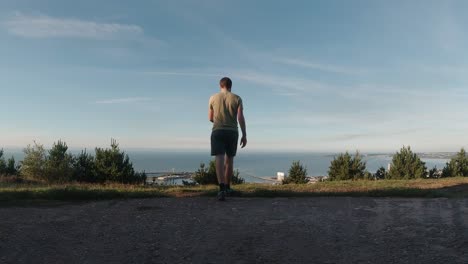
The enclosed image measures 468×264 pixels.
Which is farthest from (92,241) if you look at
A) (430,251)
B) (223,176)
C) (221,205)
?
(430,251)

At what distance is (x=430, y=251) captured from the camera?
134 inches

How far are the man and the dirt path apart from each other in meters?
0.83

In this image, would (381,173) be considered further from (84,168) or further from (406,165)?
(84,168)

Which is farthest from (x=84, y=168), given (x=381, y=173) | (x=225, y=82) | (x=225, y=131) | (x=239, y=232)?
(x=381, y=173)

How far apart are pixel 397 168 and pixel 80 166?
1714 centimetres

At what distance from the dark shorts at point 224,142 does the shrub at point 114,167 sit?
10645 mm

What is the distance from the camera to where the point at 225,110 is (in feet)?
20.8

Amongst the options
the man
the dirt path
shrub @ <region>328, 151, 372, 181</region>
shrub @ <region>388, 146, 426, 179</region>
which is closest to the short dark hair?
the man

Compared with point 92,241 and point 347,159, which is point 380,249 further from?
point 347,159

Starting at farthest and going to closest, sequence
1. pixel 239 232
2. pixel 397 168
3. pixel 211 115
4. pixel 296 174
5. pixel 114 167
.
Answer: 1. pixel 296 174
2. pixel 397 168
3. pixel 114 167
4. pixel 211 115
5. pixel 239 232

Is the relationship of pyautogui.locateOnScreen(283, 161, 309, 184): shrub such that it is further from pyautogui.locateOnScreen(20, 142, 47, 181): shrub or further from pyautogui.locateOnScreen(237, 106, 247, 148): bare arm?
pyautogui.locateOnScreen(237, 106, 247, 148): bare arm

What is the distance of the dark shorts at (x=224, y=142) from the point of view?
245 inches

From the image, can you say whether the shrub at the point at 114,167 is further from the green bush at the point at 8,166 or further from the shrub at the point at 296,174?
the shrub at the point at 296,174

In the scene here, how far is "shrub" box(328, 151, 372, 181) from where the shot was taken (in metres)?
22.0
